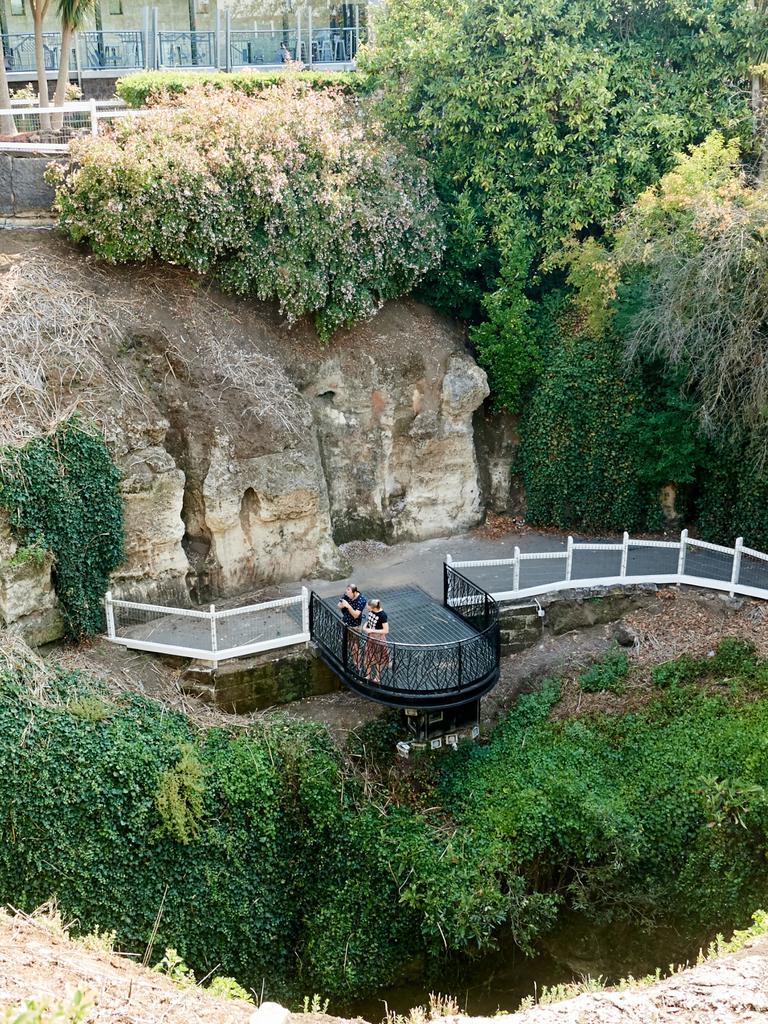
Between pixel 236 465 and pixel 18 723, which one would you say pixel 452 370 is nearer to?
pixel 236 465

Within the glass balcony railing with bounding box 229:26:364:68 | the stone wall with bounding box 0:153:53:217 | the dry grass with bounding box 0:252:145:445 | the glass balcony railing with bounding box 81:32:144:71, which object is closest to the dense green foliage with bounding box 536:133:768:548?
the dry grass with bounding box 0:252:145:445

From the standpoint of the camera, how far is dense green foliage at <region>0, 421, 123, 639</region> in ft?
43.5

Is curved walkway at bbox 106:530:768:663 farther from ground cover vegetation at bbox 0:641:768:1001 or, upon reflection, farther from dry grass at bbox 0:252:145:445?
dry grass at bbox 0:252:145:445

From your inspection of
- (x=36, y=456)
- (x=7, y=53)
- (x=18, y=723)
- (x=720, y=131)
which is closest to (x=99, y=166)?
(x=36, y=456)

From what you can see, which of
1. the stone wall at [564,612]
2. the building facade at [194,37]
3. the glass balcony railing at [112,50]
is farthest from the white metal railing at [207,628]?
the glass balcony railing at [112,50]

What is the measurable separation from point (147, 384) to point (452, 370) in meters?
5.47

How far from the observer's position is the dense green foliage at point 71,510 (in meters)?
13.3

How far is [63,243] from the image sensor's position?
53.4 ft

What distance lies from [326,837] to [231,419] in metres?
6.40

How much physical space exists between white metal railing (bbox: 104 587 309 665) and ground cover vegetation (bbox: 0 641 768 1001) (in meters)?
1.30

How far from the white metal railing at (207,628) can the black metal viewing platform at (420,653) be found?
0.54 meters

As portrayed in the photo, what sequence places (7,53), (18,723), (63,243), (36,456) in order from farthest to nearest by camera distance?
(7,53) → (63,243) → (36,456) → (18,723)

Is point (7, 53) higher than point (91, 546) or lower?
higher

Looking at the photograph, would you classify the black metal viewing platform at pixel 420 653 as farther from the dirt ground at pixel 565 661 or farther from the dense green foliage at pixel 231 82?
the dense green foliage at pixel 231 82
